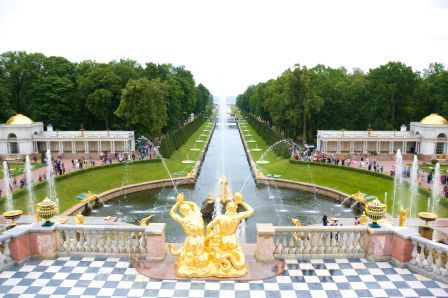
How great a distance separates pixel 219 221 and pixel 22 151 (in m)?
58.1

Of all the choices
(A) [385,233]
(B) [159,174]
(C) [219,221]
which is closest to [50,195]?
(B) [159,174]

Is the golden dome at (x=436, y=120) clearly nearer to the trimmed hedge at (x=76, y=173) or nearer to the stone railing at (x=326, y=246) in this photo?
the trimmed hedge at (x=76, y=173)

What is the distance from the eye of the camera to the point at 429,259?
45.3 feet

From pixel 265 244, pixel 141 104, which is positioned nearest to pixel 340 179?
pixel 265 244

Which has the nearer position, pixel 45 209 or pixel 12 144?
pixel 45 209

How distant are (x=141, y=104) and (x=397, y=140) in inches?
1685

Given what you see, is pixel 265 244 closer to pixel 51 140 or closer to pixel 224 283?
pixel 224 283

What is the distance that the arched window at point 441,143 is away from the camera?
63.4 metres

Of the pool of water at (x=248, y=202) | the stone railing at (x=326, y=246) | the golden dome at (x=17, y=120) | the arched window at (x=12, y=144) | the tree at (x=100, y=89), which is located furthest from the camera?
the tree at (x=100, y=89)

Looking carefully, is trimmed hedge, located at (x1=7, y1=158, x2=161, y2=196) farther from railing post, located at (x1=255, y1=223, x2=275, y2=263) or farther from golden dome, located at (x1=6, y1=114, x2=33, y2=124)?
railing post, located at (x1=255, y1=223, x2=275, y2=263)

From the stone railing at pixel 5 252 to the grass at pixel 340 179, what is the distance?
2920 cm

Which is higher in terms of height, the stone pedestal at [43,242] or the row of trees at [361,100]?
the row of trees at [361,100]

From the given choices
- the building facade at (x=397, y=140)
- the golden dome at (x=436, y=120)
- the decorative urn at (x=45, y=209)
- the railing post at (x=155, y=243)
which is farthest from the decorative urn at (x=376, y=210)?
A: the golden dome at (x=436, y=120)

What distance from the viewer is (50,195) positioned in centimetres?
3691
